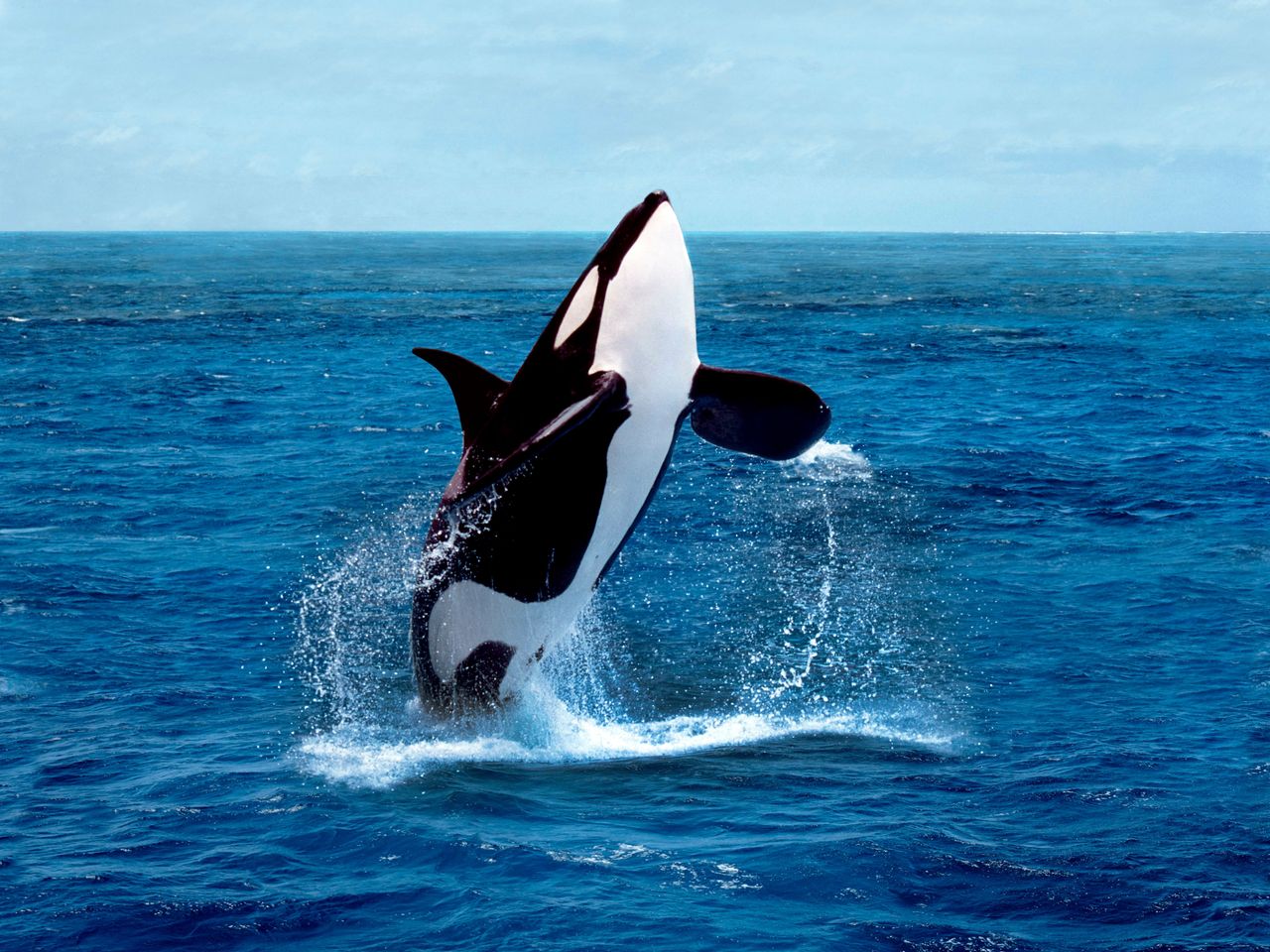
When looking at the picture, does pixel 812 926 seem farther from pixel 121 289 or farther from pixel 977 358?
pixel 121 289

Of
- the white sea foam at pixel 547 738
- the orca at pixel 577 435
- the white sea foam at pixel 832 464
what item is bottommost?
the white sea foam at pixel 547 738

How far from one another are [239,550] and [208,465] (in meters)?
9.71

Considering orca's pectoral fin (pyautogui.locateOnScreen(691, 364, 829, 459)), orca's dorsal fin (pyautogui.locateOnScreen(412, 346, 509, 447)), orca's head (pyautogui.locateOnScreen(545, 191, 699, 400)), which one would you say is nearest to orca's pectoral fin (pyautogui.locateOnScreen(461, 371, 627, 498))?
orca's head (pyautogui.locateOnScreen(545, 191, 699, 400))

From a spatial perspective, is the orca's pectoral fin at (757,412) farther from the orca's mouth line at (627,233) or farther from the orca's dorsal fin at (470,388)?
the orca's dorsal fin at (470,388)

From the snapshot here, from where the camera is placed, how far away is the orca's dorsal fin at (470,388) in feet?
46.9

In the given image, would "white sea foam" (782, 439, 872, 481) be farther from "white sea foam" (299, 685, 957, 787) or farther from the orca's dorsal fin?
the orca's dorsal fin

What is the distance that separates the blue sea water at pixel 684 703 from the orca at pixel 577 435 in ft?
7.59

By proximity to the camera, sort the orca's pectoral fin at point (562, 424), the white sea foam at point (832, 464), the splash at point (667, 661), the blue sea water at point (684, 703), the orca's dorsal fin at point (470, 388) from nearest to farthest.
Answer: the orca's pectoral fin at point (562, 424) → the blue sea water at point (684, 703) → the orca's dorsal fin at point (470, 388) → the splash at point (667, 661) → the white sea foam at point (832, 464)

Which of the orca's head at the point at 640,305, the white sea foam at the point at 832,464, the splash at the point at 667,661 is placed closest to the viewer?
the orca's head at the point at 640,305

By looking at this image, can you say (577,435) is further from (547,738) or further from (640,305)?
(547,738)

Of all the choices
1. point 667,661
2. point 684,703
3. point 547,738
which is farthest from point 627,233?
point 667,661

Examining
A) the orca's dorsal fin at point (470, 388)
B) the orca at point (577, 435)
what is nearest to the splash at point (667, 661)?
the orca at point (577, 435)

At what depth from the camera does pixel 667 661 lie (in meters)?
21.3

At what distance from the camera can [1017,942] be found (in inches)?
479
